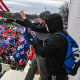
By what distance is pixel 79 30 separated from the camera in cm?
270

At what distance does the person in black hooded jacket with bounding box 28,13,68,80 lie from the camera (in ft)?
5.43

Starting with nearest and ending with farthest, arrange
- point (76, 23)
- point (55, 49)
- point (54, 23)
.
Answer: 1. point (55, 49)
2. point (54, 23)
3. point (76, 23)

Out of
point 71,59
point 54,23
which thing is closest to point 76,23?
Result: point 54,23

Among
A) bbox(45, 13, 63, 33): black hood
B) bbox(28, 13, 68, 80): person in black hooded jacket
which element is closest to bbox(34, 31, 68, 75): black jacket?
bbox(28, 13, 68, 80): person in black hooded jacket

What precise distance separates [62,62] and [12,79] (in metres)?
1.90

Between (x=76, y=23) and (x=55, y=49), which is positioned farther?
(x=76, y=23)

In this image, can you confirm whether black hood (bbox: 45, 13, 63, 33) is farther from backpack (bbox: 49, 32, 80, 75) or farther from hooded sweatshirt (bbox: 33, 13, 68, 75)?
backpack (bbox: 49, 32, 80, 75)

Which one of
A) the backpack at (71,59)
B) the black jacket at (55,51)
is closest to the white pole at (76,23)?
the backpack at (71,59)

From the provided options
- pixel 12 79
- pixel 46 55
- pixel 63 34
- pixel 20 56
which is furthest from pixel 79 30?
pixel 20 56

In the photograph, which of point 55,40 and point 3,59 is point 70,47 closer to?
point 55,40

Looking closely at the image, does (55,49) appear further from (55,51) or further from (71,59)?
(71,59)

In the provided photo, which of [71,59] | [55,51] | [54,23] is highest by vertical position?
[54,23]

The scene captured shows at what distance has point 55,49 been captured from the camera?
1650 millimetres

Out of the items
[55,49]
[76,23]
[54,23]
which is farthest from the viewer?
[76,23]
